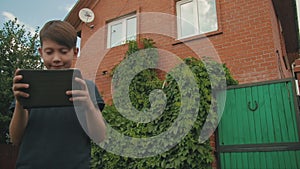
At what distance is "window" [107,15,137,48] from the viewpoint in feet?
20.2

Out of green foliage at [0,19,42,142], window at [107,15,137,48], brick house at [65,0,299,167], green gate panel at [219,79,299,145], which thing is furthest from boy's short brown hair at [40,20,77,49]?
green foliage at [0,19,42,142]

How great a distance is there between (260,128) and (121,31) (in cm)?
406

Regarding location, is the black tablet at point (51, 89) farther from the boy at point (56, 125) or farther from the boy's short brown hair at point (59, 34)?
the boy's short brown hair at point (59, 34)

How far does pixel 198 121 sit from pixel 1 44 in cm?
788

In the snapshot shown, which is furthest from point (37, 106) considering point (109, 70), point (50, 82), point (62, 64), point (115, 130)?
point (109, 70)

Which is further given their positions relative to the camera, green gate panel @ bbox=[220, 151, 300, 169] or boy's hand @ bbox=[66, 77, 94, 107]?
green gate panel @ bbox=[220, 151, 300, 169]

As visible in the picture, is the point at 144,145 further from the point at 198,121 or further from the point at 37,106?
the point at 37,106

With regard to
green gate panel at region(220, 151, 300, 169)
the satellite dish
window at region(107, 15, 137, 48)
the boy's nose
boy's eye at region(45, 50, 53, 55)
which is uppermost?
the satellite dish

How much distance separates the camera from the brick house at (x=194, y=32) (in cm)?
441

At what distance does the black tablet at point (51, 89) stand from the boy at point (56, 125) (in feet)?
0.07

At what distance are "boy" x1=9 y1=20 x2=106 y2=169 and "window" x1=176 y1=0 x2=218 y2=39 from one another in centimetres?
424

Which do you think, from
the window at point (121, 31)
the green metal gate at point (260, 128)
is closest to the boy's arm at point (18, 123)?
the green metal gate at point (260, 128)

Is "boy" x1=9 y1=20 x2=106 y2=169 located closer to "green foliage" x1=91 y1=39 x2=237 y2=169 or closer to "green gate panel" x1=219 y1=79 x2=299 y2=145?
"green foliage" x1=91 y1=39 x2=237 y2=169

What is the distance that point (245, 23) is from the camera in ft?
15.3
